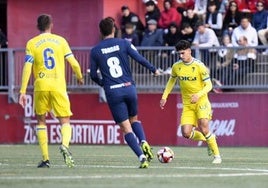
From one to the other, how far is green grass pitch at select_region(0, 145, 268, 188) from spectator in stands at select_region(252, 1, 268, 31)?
6828mm

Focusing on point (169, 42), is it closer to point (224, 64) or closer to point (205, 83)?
point (224, 64)

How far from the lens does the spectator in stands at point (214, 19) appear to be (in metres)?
28.2

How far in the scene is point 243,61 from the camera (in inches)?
1071

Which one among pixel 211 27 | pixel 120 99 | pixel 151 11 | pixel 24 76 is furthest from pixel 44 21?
pixel 151 11

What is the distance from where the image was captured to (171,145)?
27.8 metres

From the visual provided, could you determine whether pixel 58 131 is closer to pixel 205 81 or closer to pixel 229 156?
pixel 229 156

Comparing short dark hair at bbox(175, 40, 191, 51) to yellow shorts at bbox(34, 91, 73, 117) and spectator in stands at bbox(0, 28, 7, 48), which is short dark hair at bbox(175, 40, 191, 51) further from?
spectator in stands at bbox(0, 28, 7, 48)

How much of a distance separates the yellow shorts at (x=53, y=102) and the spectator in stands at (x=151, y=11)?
11.9m

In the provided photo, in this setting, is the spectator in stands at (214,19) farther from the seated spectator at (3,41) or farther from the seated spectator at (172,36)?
the seated spectator at (3,41)

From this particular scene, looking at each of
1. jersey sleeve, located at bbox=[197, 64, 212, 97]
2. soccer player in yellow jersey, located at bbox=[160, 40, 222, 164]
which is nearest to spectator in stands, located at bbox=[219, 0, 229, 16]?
soccer player in yellow jersey, located at bbox=[160, 40, 222, 164]

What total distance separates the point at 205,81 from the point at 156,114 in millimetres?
8681

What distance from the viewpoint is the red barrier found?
27297 mm

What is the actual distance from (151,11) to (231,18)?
7.30 feet

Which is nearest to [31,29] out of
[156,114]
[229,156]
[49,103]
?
[156,114]
